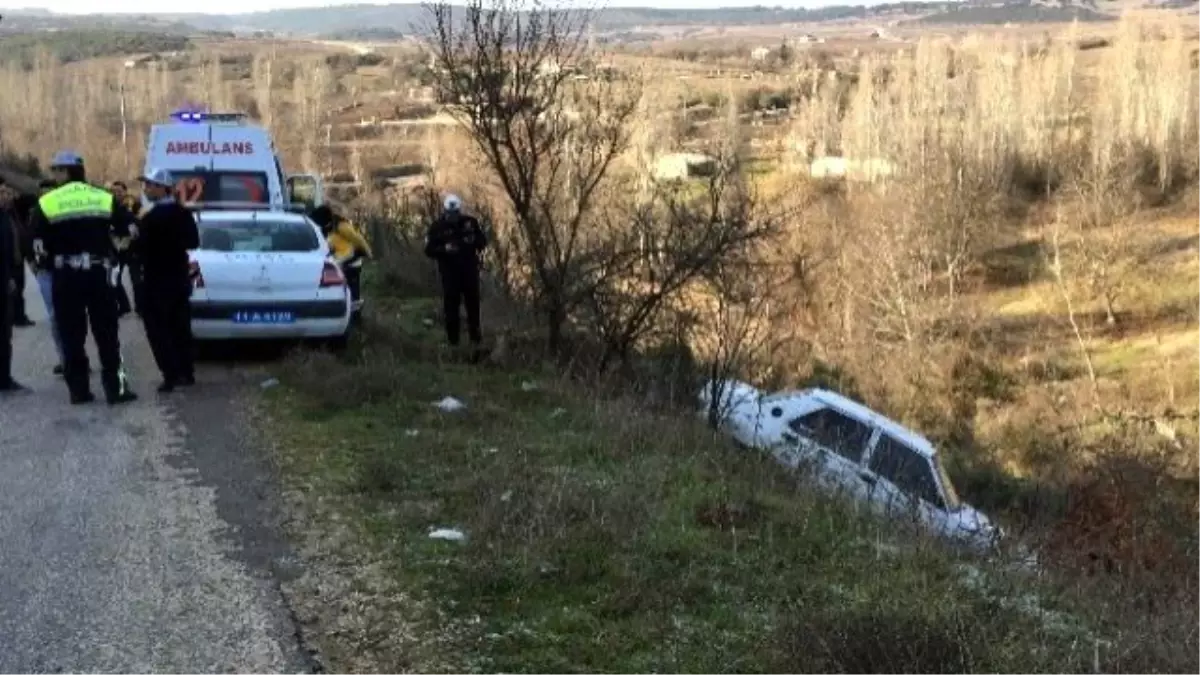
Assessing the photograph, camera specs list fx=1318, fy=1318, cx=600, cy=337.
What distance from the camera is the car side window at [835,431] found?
12.5m

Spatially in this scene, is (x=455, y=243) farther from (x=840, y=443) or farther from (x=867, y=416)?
(x=867, y=416)

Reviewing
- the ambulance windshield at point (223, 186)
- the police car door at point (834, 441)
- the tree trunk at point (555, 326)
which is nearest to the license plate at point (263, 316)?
the tree trunk at point (555, 326)

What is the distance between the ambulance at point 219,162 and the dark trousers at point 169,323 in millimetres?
6025

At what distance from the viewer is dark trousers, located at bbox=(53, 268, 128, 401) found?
9.88 meters

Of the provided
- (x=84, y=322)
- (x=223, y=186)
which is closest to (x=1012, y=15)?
(x=223, y=186)

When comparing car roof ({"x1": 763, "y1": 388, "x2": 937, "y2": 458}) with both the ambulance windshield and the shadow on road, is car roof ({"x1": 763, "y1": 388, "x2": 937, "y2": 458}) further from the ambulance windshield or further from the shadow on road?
the ambulance windshield

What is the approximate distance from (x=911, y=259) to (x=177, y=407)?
121 feet

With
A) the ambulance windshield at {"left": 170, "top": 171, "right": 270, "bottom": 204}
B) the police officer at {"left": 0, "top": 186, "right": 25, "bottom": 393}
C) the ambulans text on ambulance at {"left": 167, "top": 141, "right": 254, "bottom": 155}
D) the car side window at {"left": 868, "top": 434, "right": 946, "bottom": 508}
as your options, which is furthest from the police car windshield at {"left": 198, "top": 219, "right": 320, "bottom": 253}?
the car side window at {"left": 868, "top": 434, "right": 946, "bottom": 508}

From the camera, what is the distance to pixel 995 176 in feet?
206

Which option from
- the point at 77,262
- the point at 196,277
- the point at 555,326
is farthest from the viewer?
the point at 555,326

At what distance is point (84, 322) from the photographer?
1002 centimetres

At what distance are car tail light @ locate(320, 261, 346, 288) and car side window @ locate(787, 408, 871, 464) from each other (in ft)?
14.9

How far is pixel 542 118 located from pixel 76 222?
17.1ft

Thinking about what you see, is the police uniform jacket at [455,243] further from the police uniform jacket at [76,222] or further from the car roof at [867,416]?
the police uniform jacket at [76,222]
